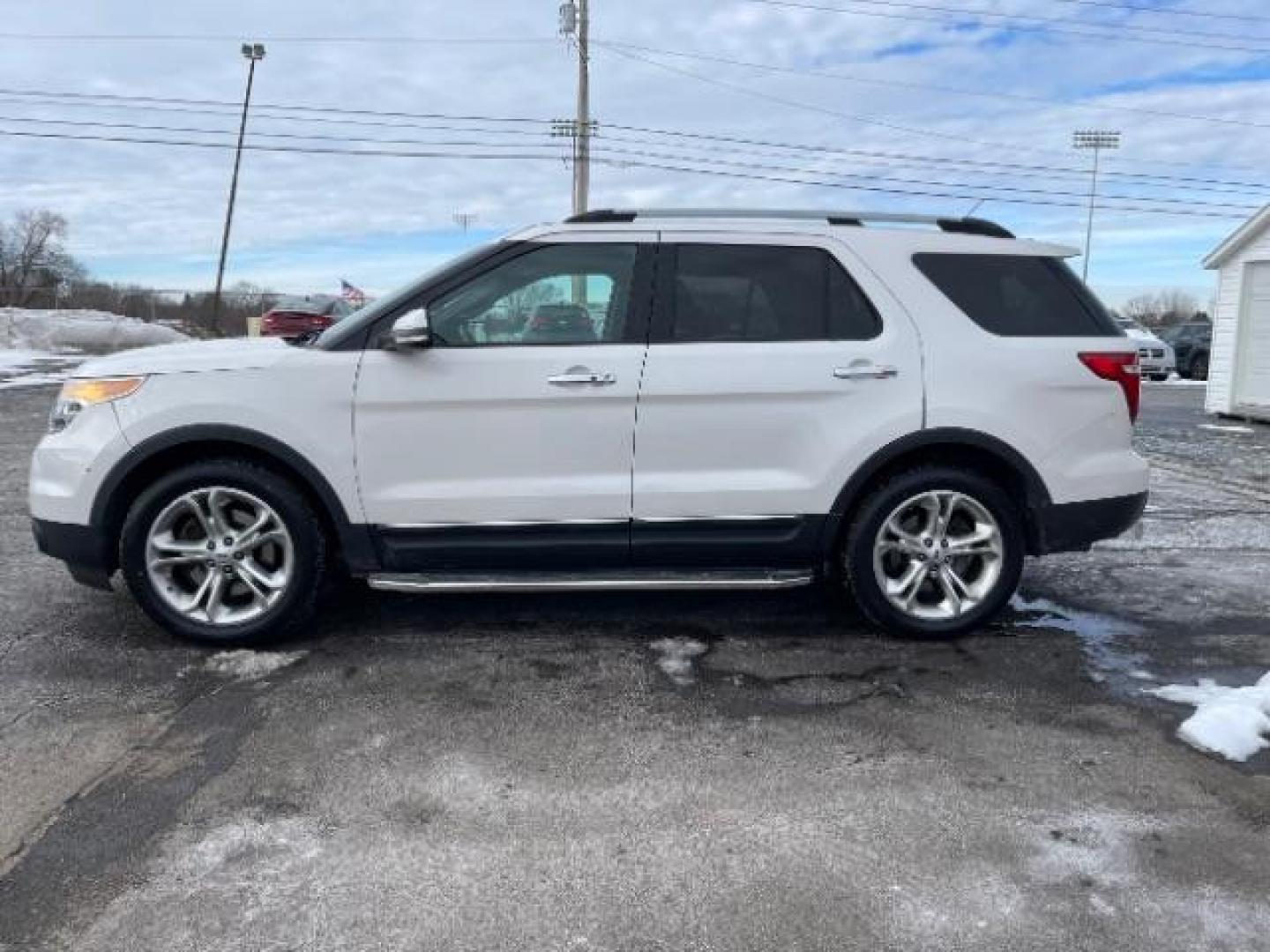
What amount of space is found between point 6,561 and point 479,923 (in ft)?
15.8

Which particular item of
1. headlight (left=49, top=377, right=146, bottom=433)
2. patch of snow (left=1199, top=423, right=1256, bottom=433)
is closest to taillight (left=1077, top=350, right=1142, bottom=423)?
headlight (left=49, top=377, right=146, bottom=433)

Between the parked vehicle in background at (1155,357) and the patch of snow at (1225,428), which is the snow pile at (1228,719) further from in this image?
the parked vehicle in background at (1155,357)

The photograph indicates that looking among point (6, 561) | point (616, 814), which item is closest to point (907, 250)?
point (616, 814)

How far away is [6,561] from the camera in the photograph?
6172mm

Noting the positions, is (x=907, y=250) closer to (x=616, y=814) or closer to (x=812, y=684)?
(x=812, y=684)

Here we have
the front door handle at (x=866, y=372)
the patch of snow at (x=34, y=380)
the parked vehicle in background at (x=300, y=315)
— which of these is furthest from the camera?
the parked vehicle in background at (x=300, y=315)

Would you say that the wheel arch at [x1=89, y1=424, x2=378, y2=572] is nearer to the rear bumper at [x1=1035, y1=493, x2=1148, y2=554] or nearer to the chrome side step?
the chrome side step

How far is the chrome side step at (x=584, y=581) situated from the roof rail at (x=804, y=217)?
5.14 ft

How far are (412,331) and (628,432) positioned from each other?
0.99 meters

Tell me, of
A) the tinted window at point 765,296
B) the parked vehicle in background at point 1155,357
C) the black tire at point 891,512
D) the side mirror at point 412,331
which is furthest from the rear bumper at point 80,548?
the parked vehicle in background at point 1155,357

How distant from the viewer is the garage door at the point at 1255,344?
1602 cm

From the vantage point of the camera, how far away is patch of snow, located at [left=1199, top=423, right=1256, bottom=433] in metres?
14.6

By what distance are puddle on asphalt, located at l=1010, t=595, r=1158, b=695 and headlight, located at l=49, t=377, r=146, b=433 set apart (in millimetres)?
4213

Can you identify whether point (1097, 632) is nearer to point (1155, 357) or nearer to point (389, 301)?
point (389, 301)
